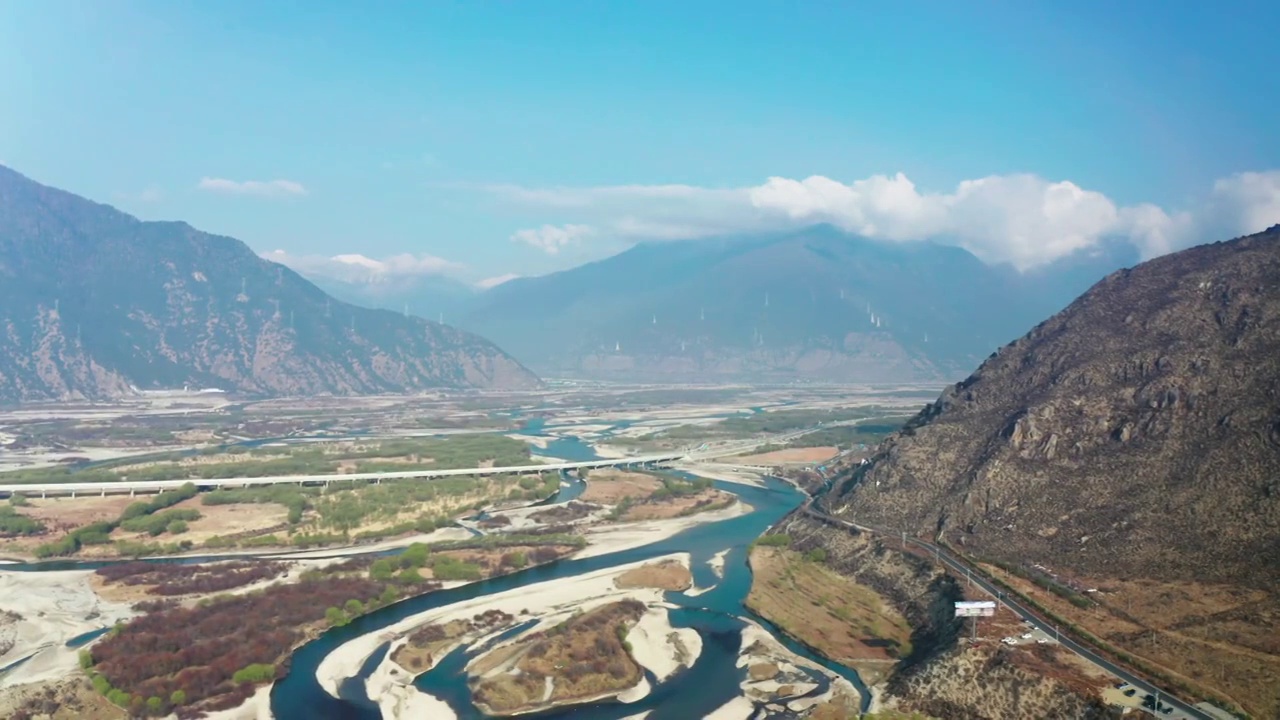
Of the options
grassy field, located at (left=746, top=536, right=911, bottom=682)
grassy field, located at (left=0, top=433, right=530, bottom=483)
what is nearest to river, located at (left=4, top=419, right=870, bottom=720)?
grassy field, located at (left=746, top=536, right=911, bottom=682)

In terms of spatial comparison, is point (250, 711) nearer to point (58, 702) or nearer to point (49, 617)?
point (58, 702)

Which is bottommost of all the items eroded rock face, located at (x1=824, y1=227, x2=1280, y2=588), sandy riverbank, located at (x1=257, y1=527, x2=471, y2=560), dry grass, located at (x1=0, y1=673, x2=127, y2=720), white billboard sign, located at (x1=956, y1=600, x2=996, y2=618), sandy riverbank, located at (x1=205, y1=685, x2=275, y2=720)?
sandy riverbank, located at (x1=205, y1=685, x2=275, y2=720)

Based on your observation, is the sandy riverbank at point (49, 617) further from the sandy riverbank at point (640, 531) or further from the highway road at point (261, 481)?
the sandy riverbank at point (640, 531)

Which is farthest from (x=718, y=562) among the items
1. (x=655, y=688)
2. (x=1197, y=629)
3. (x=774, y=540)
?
(x=1197, y=629)

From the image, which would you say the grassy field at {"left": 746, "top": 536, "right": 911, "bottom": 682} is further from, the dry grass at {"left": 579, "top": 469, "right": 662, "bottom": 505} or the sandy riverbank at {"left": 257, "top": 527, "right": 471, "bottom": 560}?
the dry grass at {"left": 579, "top": 469, "right": 662, "bottom": 505}

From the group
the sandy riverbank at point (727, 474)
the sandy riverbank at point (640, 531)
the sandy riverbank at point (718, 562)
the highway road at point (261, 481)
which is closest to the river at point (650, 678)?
the sandy riverbank at point (718, 562)
